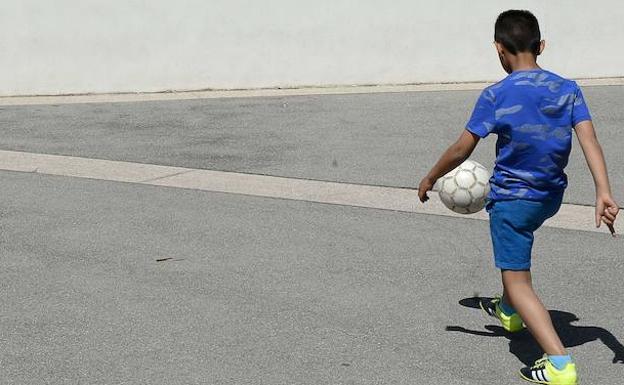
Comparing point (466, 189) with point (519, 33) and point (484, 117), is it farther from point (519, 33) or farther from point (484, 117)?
point (519, 33)

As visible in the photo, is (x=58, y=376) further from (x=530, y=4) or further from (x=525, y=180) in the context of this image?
(x=530, y=4)

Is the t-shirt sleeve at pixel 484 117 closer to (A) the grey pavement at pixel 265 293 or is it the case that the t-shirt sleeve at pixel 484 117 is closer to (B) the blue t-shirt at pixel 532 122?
(B) the blue t-shirt at pixel 532 122

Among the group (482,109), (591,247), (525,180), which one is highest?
(482,109)

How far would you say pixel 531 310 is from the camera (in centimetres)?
555

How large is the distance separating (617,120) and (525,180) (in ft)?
27.7

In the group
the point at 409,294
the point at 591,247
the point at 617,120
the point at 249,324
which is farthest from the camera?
the point at 617,120

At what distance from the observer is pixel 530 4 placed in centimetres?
1673

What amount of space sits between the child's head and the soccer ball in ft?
3.11

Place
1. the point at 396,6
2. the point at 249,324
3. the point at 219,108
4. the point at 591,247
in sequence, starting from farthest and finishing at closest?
the point at 396,6, the point at 219,108, the point at 591,247, the point at 249,324

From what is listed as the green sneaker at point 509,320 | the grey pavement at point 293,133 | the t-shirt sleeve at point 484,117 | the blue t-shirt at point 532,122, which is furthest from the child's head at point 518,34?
the grey pavement at point 293,133

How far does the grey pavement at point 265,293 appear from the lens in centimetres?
586

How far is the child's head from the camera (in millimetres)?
5570

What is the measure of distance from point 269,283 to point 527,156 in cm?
238

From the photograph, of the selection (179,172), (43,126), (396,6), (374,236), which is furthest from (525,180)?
(396,6)
